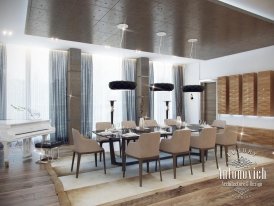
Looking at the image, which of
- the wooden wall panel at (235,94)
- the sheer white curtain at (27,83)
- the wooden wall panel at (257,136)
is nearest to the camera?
the wooden wall panel at (257,136)

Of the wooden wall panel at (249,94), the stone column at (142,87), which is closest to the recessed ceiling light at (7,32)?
the stone column at (142,87)

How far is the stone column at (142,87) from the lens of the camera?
8648 mm

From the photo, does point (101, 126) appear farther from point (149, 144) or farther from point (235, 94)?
point (235, 94)

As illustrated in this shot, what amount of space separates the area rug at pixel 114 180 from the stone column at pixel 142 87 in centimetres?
371

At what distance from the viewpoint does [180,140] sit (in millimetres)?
4270

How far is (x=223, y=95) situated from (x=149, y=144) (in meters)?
5.15

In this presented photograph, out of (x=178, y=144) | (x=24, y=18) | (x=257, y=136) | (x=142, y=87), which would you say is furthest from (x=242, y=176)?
(x=24, y=18)

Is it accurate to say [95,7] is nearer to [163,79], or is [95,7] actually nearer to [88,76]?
[88,76]

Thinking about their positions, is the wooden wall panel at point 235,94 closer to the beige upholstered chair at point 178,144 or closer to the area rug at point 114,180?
the area rug at point 114,180

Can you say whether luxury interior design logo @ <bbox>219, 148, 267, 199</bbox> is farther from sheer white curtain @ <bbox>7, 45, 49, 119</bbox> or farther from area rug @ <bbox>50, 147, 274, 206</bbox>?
sheer white curtain @ <bbox>7, 45, 49, 119</bbox>

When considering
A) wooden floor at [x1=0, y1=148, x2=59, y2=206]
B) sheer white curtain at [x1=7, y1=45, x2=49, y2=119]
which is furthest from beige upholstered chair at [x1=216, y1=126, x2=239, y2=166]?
sheer white curtain at [x1=7, y1=45, x2=49, y2=119]

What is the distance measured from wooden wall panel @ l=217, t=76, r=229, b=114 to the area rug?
3.05m

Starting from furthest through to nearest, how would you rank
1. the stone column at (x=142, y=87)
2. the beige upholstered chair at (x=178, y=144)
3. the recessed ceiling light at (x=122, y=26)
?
the stone column at (x=142, y=87), the recessed ceiling light at (x=122, y=26), the beige upholstered chair at (x=178, y=144)

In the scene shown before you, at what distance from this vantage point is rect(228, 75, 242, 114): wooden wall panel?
297 inches
